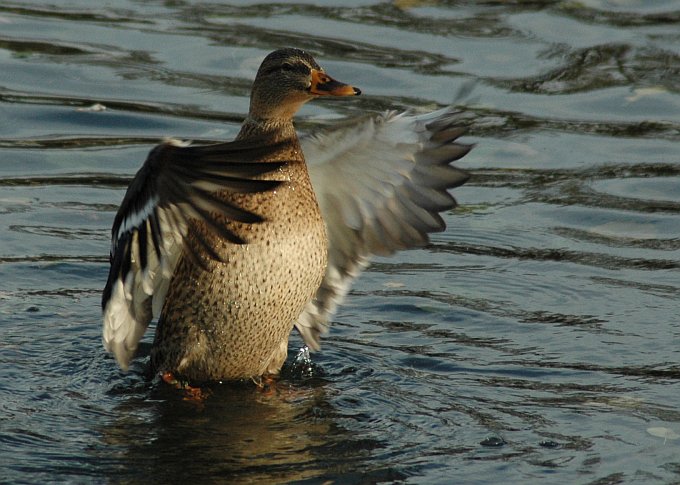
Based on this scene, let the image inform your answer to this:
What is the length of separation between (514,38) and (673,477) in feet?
23.5

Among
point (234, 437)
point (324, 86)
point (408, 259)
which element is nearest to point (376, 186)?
point (324, 86)

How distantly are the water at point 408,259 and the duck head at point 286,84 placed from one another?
73cm

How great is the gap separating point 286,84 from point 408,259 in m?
2.06

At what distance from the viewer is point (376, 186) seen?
7492 millimetres

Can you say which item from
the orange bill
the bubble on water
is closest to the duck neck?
the orange bill

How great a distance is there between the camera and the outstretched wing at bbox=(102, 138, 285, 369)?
18.7ft

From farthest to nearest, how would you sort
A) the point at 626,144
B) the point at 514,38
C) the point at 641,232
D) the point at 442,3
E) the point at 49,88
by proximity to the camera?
the point at 442,3 < the point at 514,38 < the point at 49,88 < the point at 626,144 < the point at 641,232

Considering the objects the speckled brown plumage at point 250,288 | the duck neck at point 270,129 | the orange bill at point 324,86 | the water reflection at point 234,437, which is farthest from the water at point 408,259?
the duck neck at point 270,129

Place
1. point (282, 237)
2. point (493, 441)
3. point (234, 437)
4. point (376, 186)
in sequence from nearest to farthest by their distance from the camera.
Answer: point (493, 441)
point (234, 437)
point (282, 237)
point (376, 186)

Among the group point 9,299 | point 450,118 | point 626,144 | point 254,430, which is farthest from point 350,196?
point 626,144

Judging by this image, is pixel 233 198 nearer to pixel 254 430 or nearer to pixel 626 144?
pixel 254 430

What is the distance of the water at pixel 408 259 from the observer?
6.36 meters

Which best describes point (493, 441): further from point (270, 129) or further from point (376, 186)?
point (270, 129)

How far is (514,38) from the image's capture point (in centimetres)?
1269
